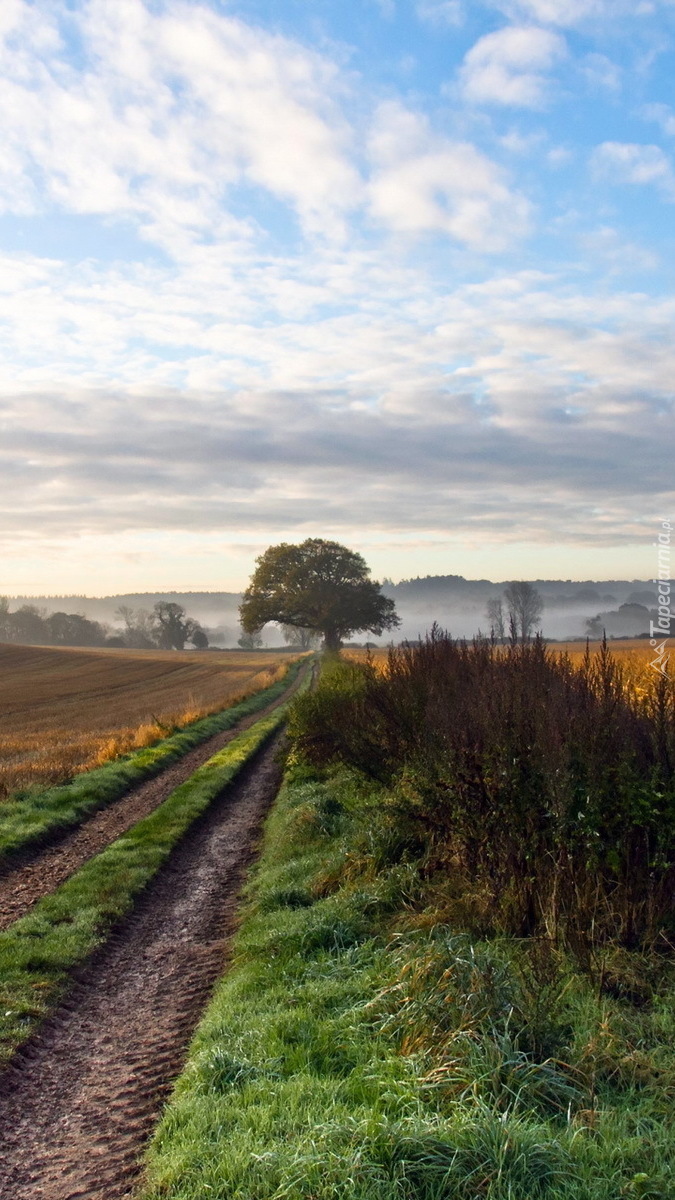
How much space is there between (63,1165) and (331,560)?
5674 centimetres

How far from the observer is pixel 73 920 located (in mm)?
8391

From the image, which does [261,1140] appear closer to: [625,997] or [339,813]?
[625,997]

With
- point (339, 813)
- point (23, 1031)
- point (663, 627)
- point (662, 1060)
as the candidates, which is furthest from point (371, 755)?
point (662, 1060)

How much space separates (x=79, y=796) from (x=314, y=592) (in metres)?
44.9

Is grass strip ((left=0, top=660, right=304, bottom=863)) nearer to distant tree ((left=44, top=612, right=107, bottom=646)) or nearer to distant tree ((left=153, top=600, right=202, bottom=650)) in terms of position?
distant tree ((left=153, top=600, right=202, bottom=650))

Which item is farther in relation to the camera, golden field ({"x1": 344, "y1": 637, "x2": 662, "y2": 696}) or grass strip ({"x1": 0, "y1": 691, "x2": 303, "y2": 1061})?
golden field ({"x1": 344, "y1": 637, "x2": 662, "y2": 696})

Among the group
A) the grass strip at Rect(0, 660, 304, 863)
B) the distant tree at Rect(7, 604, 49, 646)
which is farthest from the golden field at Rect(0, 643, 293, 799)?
the distant tree at Rect(7, 604, 49, 646)

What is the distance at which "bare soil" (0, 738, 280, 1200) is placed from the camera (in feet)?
14.2

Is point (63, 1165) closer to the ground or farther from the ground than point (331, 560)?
closer to the ground

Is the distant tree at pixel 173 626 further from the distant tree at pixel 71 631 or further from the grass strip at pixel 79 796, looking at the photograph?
the grass strip at pixel 79 796

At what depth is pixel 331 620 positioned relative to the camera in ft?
198

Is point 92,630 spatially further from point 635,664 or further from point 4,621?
point 635,664

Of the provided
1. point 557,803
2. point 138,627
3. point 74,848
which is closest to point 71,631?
point 138,627

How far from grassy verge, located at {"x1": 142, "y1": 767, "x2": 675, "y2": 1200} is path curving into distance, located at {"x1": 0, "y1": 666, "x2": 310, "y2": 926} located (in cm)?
379
